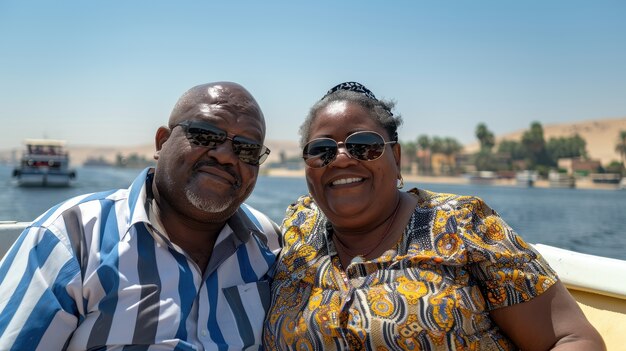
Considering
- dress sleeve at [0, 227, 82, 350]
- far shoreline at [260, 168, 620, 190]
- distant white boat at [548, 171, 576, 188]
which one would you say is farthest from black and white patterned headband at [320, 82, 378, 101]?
distant white boat at [548, 171, 576, 188]

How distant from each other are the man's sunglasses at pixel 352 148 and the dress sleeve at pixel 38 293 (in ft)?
3.69

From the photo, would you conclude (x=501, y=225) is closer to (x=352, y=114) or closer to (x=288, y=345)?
(x=352, y=114)

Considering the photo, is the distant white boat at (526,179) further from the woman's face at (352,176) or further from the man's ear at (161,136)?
the man's ear at (161,136)

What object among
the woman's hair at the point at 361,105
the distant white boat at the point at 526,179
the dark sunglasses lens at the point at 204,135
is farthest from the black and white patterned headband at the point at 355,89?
the distant white boat at the point at 526,179

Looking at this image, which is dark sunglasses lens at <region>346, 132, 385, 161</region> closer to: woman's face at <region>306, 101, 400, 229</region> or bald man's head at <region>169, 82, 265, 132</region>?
woman's face at <region>306, 101, 400, 229</region>

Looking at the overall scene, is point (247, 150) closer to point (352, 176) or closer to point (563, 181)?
point (352, 176)

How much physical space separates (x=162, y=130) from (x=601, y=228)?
34.9 metres

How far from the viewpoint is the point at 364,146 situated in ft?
8.09

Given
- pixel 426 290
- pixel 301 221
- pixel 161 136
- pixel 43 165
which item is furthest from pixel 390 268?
pixel 43 165

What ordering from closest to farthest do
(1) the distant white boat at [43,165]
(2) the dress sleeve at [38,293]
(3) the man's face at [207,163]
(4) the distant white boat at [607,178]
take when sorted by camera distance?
(2) the dress sleeve at [38,293], (3) the man's face at [207,163], (1) the distant white boat at [43,165], (4) the distant white boat at [607,178]

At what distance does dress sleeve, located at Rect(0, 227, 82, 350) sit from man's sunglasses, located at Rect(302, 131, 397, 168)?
1126 mm

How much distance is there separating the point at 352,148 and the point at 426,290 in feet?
2.35

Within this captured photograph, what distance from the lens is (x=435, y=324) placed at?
6.83 ft

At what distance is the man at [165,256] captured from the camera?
204 centimetres
